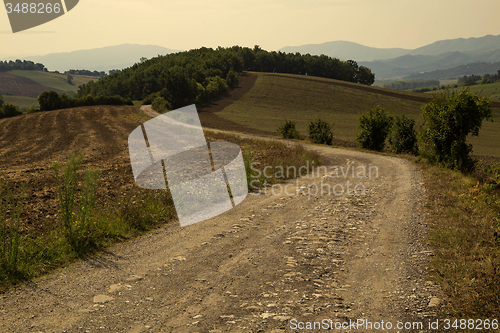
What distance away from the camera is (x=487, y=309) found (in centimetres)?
464

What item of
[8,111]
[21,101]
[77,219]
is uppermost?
[21,101]

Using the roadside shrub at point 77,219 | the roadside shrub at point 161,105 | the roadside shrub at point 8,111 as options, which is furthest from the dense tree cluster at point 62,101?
the roadside shrub at point 77,219

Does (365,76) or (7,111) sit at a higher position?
(365,76)

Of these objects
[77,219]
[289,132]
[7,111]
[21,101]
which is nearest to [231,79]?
[7,111]

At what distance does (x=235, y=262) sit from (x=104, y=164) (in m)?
15.3

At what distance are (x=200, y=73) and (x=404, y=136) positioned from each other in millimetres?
80115

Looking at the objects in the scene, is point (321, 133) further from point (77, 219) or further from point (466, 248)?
point (77, 219)

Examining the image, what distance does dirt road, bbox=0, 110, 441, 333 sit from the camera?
4.64 meters

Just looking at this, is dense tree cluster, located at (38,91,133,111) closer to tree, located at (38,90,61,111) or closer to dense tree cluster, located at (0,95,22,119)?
tree, located at (38,90,61,111)

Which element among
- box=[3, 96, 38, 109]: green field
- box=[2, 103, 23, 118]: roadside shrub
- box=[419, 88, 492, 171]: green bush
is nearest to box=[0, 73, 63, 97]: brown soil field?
box=[3, 96, 38, 109]: green field

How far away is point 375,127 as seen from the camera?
29469 mm

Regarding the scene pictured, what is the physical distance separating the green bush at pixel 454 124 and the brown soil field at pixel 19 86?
186985 mm

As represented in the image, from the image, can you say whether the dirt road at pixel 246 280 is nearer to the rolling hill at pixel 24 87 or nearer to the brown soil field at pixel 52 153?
the brown soil field at pixel 52 153

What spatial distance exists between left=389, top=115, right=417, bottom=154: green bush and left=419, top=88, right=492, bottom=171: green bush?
399 inches
